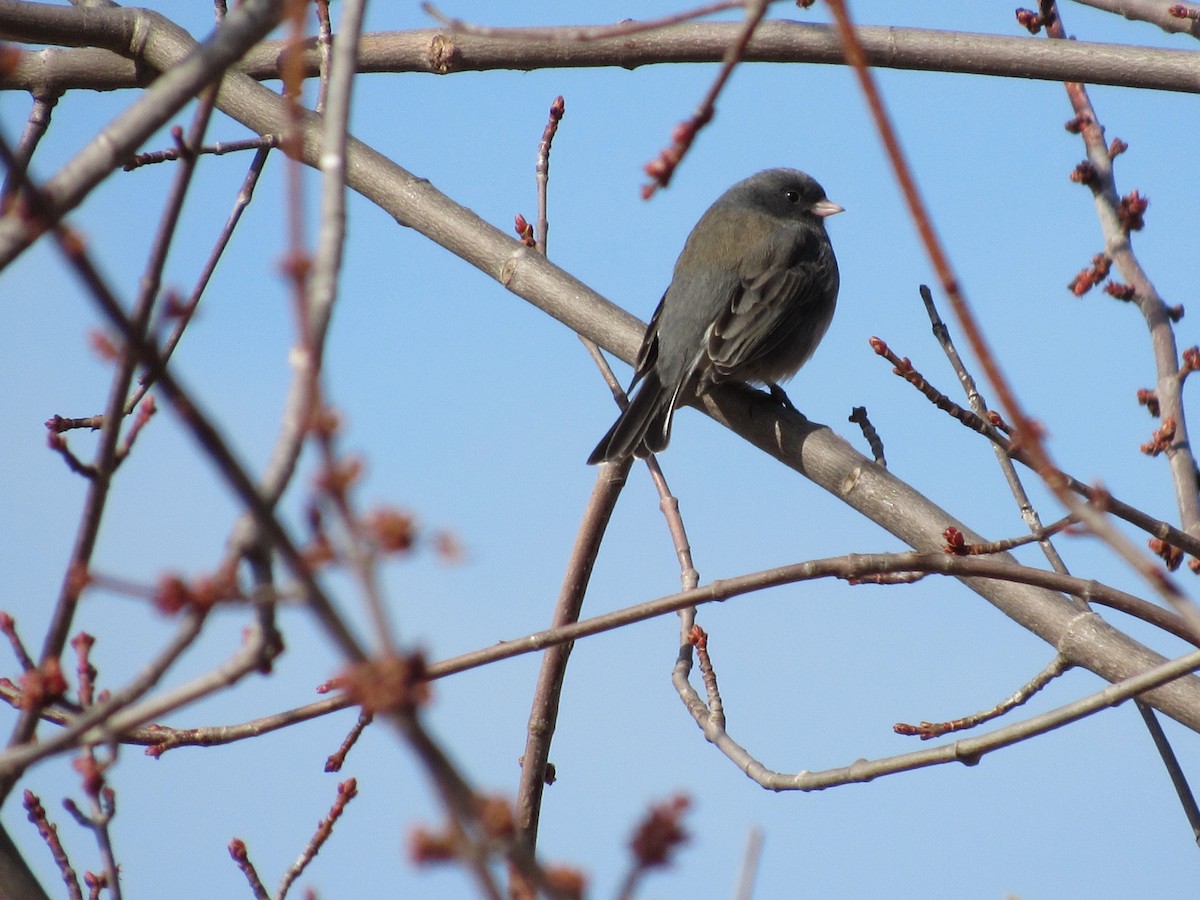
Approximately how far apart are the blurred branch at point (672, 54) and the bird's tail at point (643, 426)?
1279 mm

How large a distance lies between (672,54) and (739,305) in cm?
194

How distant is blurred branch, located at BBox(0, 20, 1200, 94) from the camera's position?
2988 mm

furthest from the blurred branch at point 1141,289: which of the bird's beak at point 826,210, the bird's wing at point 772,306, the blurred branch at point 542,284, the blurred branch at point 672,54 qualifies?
the bird's beak at point 826,210

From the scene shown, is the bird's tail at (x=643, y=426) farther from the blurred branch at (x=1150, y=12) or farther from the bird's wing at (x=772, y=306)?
the blurred branch at (x=1150, y=12)

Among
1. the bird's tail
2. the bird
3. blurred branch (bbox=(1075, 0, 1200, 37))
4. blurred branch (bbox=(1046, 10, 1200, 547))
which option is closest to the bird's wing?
the bird

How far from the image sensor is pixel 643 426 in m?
4.39

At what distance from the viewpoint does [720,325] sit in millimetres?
4977

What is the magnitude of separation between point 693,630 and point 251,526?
2395mm

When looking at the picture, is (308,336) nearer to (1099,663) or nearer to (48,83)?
(1099,663)

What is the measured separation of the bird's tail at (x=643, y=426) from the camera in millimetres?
4188

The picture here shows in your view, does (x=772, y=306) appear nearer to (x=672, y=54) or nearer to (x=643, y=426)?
(x=643, y=426)

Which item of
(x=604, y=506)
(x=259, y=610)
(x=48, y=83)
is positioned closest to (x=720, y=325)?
(x=604, y=506)

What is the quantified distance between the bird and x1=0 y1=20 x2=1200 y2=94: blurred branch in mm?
904

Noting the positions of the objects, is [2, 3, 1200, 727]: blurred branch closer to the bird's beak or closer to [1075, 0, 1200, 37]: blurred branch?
[1075, 0, 1200, 37]: blurred branch
